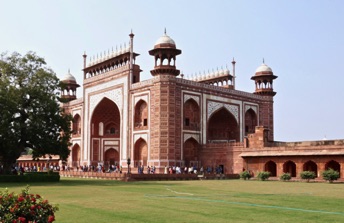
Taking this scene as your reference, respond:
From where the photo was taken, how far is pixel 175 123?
3189 centimetres

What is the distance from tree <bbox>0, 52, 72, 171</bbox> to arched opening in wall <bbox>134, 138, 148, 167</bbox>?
410 inches

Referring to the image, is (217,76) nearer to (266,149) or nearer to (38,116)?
(266,149)

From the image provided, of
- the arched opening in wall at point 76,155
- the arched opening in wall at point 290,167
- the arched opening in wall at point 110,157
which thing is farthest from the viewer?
the arched opening in wall at point 76,155

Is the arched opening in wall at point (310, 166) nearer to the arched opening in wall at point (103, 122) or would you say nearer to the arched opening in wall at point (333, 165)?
the arched opening in wall at point (333, 165)

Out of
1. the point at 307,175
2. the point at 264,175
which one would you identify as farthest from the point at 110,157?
the point at 307,175

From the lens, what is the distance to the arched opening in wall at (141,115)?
33.5m

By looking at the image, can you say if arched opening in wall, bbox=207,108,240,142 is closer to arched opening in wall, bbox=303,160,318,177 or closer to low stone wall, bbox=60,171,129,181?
arched opening in wall, bbox=303,160,318,177

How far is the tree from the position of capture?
71.4 ft

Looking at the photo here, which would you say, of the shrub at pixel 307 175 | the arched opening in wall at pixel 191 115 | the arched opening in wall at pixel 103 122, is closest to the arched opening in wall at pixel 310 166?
the shrub at pixel 307 175

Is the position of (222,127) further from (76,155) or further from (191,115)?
(76,155)

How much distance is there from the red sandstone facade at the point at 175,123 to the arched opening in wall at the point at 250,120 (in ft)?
0.30

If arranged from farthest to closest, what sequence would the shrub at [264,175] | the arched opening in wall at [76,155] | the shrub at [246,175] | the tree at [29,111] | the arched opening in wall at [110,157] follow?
the arched opening in wall at [76,155] < the arched opening in wall at [110,157] < the shrub at [246,175] < the shrub at [264,175] < the tree at [29,111]

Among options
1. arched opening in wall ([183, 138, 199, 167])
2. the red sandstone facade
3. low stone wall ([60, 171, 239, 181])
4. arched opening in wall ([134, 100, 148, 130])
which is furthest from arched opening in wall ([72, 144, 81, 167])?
arched opening in wall ([183, 138, 199, 167])

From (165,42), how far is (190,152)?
8.64 m
